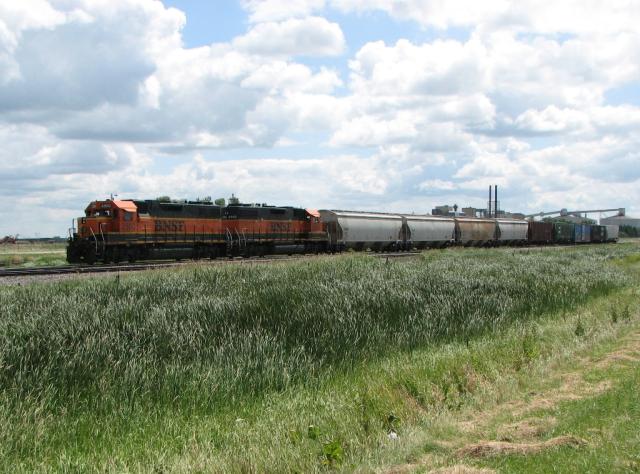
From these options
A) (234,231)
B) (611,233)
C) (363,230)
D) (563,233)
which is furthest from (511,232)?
(234,231)

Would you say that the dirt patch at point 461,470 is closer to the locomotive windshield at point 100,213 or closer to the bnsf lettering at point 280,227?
the locomotive windshield at point 100,213

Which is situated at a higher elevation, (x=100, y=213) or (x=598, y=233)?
(x=100, y=213)

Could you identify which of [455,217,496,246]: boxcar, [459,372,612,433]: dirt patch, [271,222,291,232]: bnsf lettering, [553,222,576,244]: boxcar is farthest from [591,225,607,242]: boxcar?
[459,372,612,433]: dirt patch

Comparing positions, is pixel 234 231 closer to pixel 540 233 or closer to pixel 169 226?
pixel 169 226

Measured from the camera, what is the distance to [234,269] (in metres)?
23.8

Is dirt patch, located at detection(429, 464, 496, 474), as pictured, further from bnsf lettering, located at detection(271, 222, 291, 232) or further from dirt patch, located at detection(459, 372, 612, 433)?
bnsf lettering, located at detection(271, 222, 291, 232)

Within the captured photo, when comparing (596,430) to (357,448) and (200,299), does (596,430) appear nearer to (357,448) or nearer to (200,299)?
(357,448)

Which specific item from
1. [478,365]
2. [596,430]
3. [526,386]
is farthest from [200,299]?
[596,430]

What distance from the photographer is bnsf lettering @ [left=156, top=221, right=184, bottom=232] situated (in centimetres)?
3462

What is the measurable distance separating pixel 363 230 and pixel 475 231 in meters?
19.6

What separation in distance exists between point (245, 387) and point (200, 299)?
5211 mm

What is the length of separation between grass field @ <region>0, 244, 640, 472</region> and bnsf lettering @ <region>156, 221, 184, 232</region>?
15.7 meters

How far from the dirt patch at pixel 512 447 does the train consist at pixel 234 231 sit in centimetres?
2801

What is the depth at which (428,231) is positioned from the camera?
189 feet
